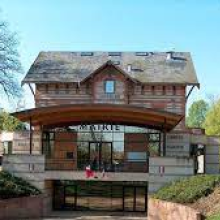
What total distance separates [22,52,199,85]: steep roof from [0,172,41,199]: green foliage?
1008 centimetres

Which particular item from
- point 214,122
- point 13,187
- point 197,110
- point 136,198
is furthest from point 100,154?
point 197,110

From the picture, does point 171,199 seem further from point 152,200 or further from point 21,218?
point 21,218

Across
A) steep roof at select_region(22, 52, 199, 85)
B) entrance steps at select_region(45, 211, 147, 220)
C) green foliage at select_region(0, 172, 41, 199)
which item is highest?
steep roof at select_region(22, 52, 199, 85)

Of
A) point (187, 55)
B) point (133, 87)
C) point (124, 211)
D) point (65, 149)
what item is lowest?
point (124, 211)

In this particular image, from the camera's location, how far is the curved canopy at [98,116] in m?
30.2

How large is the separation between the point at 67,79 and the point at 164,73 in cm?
738

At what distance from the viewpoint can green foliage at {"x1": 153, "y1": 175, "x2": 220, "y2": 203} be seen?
24.0 m

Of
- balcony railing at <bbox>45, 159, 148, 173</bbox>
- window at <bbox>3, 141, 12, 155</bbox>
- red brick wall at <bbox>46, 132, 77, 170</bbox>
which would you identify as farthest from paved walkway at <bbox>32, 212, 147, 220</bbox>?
window at <bbox>3, 141, 12, 155</bbox>

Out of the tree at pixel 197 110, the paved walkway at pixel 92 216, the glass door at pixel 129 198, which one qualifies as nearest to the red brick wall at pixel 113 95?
the glass door at pixel 129 198

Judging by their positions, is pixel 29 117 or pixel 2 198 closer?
pixel 2 198

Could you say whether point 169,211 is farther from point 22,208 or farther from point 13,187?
point 13,187

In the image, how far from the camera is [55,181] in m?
33.9

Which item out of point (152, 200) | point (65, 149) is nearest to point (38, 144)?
point (65, 149)

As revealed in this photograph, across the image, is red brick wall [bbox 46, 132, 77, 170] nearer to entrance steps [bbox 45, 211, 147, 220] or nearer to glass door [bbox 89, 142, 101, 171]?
glass door [bbox 89, 142, 101, 171]
